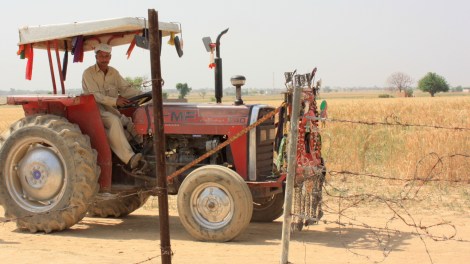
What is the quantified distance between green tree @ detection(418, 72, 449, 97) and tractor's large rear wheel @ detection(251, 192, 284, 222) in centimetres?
9431

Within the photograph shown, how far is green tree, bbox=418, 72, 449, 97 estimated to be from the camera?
99.2m

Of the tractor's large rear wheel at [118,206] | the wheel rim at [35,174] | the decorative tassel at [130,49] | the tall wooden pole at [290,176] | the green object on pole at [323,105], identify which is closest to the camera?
the tall wooden pole at [290,176]

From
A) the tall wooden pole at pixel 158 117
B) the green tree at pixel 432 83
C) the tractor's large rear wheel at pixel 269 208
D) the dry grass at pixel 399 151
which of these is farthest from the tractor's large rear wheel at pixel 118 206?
the green tree at pixel 432 83

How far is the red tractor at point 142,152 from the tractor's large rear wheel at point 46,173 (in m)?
0.01

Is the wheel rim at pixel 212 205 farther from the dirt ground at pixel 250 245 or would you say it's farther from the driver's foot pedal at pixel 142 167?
the driver's foot pedal at pixel 142 167

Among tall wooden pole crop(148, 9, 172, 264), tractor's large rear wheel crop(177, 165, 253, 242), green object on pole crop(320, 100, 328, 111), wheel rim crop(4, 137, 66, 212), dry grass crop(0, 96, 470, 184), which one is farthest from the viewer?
dry grass crop(0, 96, 470, 184)

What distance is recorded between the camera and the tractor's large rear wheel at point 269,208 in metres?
8.52

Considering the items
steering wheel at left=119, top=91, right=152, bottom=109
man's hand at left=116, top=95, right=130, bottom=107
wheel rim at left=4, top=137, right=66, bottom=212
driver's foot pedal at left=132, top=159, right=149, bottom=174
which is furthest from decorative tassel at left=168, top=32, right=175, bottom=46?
wheel rim at left=4, top=137, right=66, bottom=212

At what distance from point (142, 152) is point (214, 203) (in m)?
1.37

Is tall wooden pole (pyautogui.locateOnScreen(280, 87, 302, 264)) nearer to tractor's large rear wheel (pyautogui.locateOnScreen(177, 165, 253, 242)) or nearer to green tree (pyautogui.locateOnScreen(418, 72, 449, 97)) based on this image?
tractor's large rear wheel (pyautogui.locateOnScreen(177, 165, 253, 242))

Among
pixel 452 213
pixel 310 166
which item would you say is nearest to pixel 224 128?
pixel 310 166

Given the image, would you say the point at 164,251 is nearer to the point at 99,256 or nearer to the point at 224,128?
the point at 99,256

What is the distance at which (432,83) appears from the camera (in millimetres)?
99188

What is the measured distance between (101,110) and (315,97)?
2.44 meters
